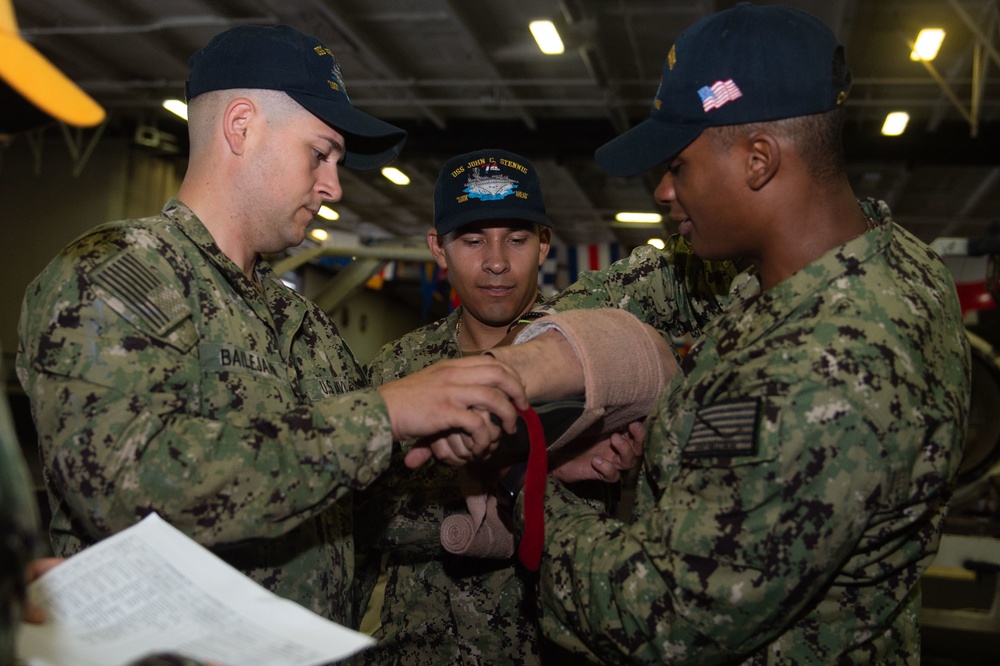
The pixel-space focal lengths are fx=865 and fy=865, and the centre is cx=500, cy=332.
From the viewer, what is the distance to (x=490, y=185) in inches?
106

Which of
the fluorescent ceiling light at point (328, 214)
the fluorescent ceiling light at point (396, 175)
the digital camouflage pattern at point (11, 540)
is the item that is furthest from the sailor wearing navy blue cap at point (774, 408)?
the fluorescent ceiling light at point (328, 214)

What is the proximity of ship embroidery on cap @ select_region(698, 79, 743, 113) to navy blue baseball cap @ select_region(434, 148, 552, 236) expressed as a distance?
1.17 metres

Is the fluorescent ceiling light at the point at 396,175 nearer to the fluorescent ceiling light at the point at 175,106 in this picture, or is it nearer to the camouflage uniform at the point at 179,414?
the fluorescent ceiling light at the point at 175,106

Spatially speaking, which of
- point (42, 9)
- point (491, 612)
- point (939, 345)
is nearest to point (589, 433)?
point (939, 345)

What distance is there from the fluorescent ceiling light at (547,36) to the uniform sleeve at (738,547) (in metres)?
6.02

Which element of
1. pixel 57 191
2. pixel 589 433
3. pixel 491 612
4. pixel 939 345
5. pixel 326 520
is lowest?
pixel 491 612

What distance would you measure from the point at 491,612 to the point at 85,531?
116 cm

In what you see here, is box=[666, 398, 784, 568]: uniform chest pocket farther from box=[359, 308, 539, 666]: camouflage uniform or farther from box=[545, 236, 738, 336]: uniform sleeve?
box=[359, 308, 539, 666]: camouflage uniform

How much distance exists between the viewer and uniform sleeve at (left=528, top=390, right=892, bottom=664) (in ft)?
4.05

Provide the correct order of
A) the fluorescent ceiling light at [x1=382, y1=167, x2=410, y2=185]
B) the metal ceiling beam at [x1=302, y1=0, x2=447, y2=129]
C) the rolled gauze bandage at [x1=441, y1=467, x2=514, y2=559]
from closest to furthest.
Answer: the rolled gauze bandage at [x1=441, y1=467, x2=514, y2=559], the metal ceiling beam at [x1=302, y1=0, x2=447, y2=129], the fluorescent ceiling light at [x1=382, y1=167, x2=410, y2=185]

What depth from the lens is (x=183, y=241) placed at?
5.36ft

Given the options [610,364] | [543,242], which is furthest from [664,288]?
[543,242]

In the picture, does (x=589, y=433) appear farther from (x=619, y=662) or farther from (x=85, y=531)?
(x=85, y=531)

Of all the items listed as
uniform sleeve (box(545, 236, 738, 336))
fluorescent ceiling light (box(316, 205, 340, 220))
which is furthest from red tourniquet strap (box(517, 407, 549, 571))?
fluorescent ceiling light (box(316, 205, 340, 220))
